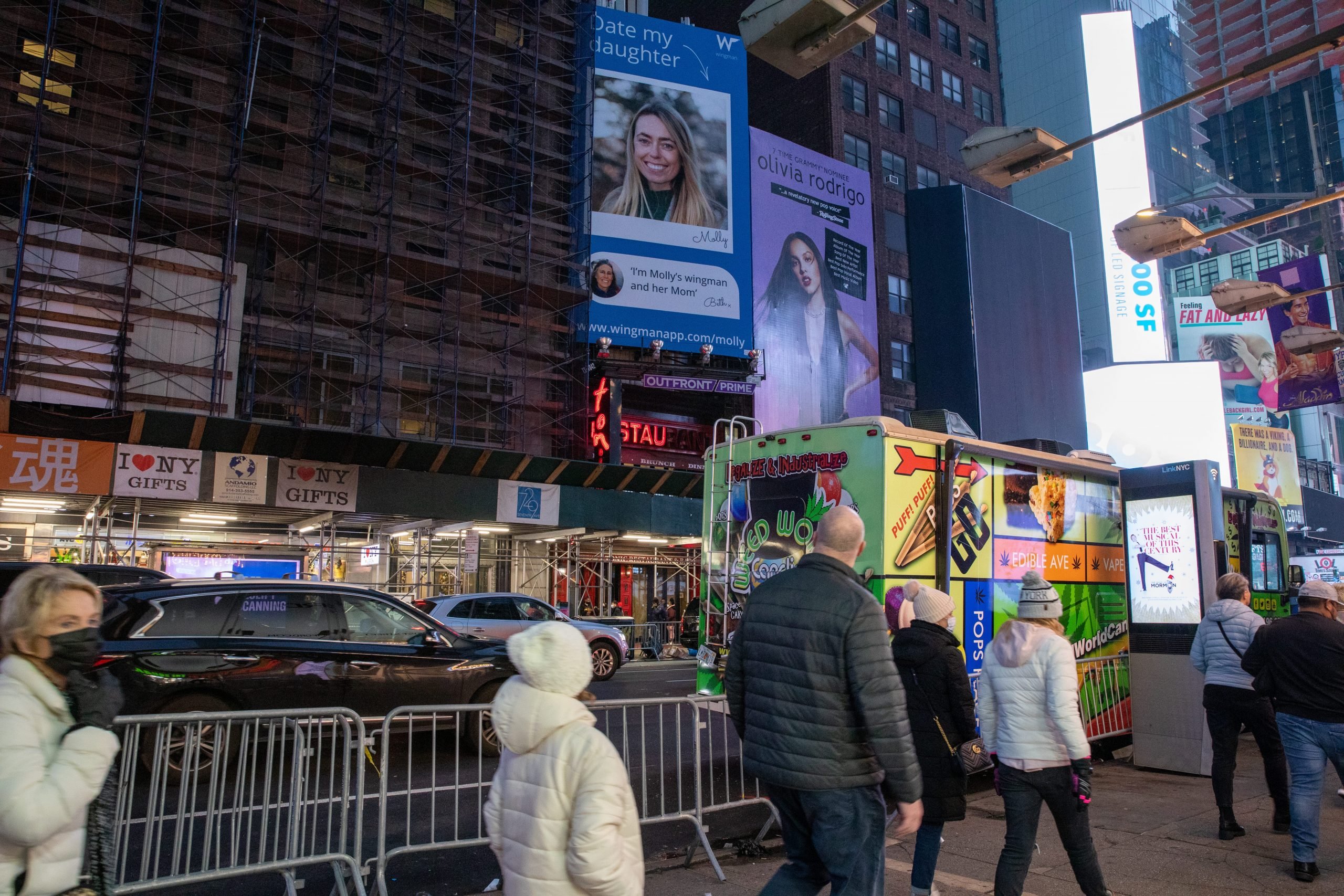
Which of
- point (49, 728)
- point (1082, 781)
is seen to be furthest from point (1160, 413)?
point (49, 728)

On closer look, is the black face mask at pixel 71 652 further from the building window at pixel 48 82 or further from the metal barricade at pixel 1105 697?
the building window at pixel 48 82

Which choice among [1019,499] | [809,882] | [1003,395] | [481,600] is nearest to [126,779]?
[809,882]

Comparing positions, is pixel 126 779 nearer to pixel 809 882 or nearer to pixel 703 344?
pixel 809 882

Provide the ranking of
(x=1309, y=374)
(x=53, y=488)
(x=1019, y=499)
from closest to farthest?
(x=1019, y=499)
(x=53, y=488)
(x=1309, y=374)

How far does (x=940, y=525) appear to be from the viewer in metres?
8.77

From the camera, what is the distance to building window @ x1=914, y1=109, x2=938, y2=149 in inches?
1756

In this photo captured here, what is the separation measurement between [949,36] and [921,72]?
4.00 metres

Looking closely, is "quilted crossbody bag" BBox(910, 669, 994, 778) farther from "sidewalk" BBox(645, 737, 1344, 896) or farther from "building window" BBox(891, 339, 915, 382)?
"building window" BBox(891, 339, 915, 382)

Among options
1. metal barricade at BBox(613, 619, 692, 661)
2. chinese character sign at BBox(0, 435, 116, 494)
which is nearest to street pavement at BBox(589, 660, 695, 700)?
metal barricade at BBox(613, 619, 692, 661)

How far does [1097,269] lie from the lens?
3034 inches

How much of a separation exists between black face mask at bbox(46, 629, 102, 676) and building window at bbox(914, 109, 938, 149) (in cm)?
4573

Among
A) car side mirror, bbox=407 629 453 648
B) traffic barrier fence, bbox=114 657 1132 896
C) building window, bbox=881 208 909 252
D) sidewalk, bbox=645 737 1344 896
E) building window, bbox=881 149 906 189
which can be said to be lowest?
sidewalk, bbox=645 737 1344 896

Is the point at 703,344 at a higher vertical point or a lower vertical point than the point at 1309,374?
higher

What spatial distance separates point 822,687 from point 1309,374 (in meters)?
21.5
